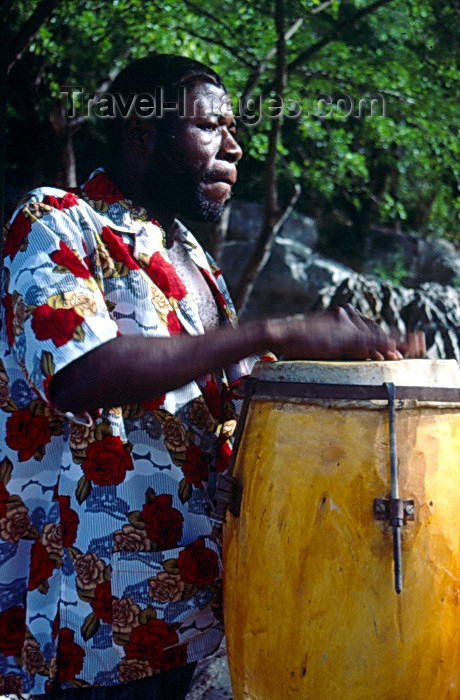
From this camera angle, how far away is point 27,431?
1.68 m

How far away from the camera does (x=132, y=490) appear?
164cm

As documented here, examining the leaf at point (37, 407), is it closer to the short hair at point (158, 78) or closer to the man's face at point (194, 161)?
the man's face at point (194, 161)

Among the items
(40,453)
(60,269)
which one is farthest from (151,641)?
(60,269)

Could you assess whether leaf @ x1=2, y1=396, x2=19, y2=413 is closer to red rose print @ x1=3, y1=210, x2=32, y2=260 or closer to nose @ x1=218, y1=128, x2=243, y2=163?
red rose print @ x1=3, y1=210, x2=32, y2=260

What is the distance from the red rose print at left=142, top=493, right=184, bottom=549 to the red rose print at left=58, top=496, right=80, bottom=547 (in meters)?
0.15

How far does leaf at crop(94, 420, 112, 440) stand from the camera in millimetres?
1633

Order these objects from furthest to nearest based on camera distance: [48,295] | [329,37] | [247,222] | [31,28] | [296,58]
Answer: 1. [247,222]
2. [296,58]
3. [329,37]
4. [31,28]
5. [48,295]

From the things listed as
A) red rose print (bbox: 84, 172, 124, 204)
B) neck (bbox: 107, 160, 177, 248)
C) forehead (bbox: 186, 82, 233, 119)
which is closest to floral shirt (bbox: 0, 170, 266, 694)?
red rose print (bbox: 84, 172, 124, 204)

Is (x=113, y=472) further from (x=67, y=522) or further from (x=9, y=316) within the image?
(x=9, y=316)

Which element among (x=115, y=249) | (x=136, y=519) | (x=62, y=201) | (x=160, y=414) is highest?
(x=62, y=201)

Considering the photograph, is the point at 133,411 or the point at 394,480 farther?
the point at 133,411

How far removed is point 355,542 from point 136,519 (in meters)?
0.52

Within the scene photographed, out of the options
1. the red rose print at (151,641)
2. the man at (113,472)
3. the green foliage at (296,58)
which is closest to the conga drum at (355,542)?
the man at (113,472)

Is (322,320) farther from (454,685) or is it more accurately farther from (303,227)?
(303,227)
